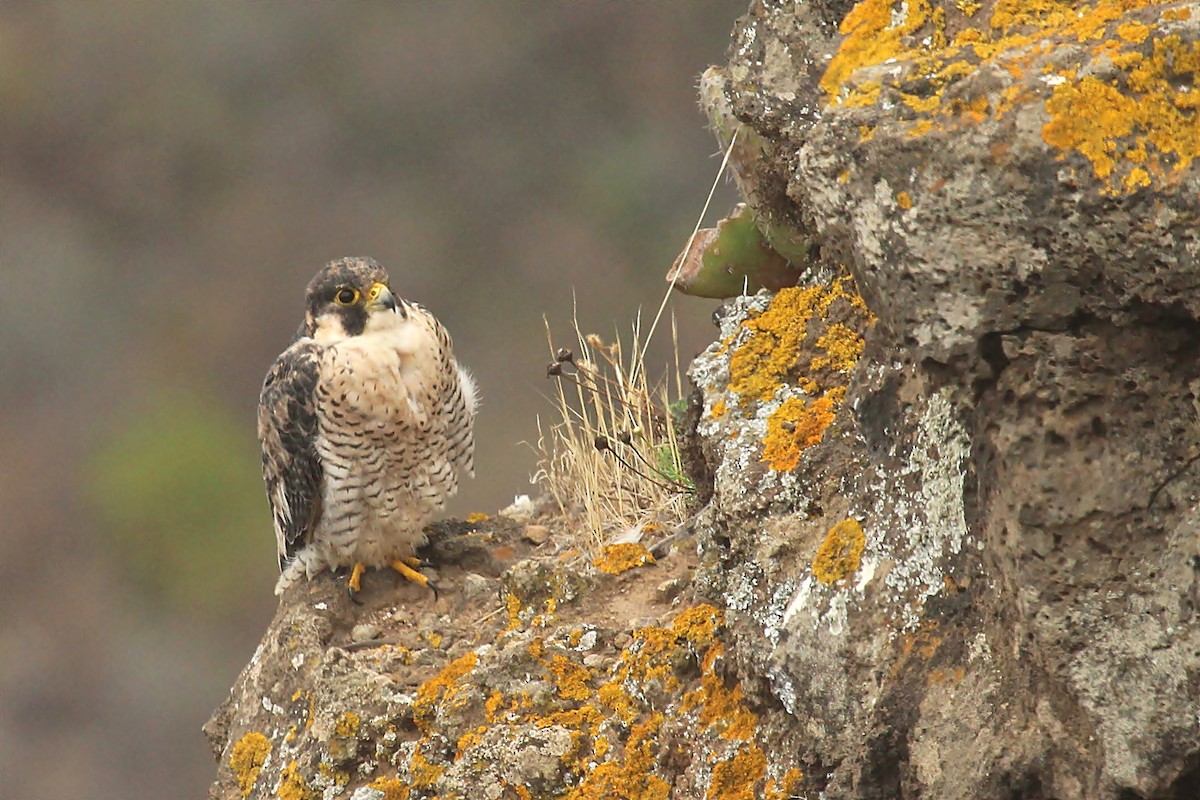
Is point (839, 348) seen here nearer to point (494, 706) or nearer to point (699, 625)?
point (699, 625)

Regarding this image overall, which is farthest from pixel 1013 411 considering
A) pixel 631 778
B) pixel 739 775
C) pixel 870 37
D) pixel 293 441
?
pixel 293 441

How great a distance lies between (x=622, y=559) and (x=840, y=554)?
1.11 m

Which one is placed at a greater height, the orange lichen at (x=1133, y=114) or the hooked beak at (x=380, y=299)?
the hooked beak at (x=380, y=299)

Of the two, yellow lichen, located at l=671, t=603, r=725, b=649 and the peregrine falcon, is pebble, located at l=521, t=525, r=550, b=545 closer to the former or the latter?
the peregrine falcon

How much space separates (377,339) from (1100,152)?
8.05ft

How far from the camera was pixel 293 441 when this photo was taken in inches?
154

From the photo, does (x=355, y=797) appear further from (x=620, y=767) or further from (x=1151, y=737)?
(x=1151, y=737)

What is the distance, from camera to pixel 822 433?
2.56 metres

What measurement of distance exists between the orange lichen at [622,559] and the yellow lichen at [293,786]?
0.84m

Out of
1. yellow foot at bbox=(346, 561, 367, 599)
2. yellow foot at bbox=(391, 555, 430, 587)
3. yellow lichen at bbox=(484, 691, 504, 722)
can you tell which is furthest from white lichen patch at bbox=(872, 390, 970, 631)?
yellow foot at bbox=(346, 561, 367, 599)

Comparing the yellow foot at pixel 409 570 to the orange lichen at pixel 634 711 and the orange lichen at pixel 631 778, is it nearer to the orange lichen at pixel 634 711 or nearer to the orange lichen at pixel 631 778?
the orange lichen at pixel 634 711

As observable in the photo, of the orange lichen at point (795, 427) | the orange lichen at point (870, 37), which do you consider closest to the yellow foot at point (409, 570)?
the orange lichen at point (795, 427)

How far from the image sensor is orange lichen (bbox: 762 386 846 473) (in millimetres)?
2545

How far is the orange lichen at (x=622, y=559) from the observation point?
10.7 feet
